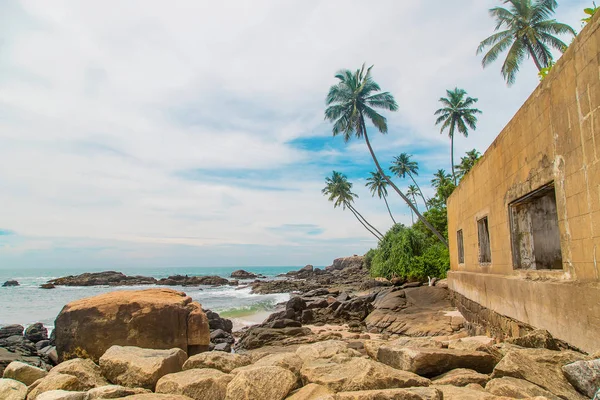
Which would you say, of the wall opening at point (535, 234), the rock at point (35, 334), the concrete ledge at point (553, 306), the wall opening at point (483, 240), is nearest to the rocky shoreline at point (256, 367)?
the concrete ledge at point (553, 306)

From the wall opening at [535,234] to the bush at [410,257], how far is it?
1485 centimetres

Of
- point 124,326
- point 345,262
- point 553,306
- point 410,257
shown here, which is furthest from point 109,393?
point 345,262

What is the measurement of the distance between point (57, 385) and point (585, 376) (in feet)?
15.8

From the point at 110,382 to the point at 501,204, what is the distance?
7.13 m

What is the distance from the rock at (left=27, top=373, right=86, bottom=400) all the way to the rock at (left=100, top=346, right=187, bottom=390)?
0.32 meters

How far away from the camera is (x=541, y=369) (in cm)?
368

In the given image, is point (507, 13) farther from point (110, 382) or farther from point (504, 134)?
point (110, 382)

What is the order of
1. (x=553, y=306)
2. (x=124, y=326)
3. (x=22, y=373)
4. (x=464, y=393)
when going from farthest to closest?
(x=124, y=326) → (x=553, y=306) → (x=22, y=373) → (x=464, y=393)

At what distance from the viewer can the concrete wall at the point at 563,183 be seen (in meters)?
4.46

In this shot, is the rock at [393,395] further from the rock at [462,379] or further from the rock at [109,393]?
the rock at [109,393]

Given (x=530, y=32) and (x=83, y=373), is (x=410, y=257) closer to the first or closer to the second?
(x=530, y=32)

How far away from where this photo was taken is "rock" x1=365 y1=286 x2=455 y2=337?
476 inches

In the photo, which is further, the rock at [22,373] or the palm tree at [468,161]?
the palm tree at [468,161]

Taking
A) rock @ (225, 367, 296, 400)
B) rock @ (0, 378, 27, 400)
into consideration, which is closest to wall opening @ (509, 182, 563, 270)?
rock @ (225, 367, 296, 400)
